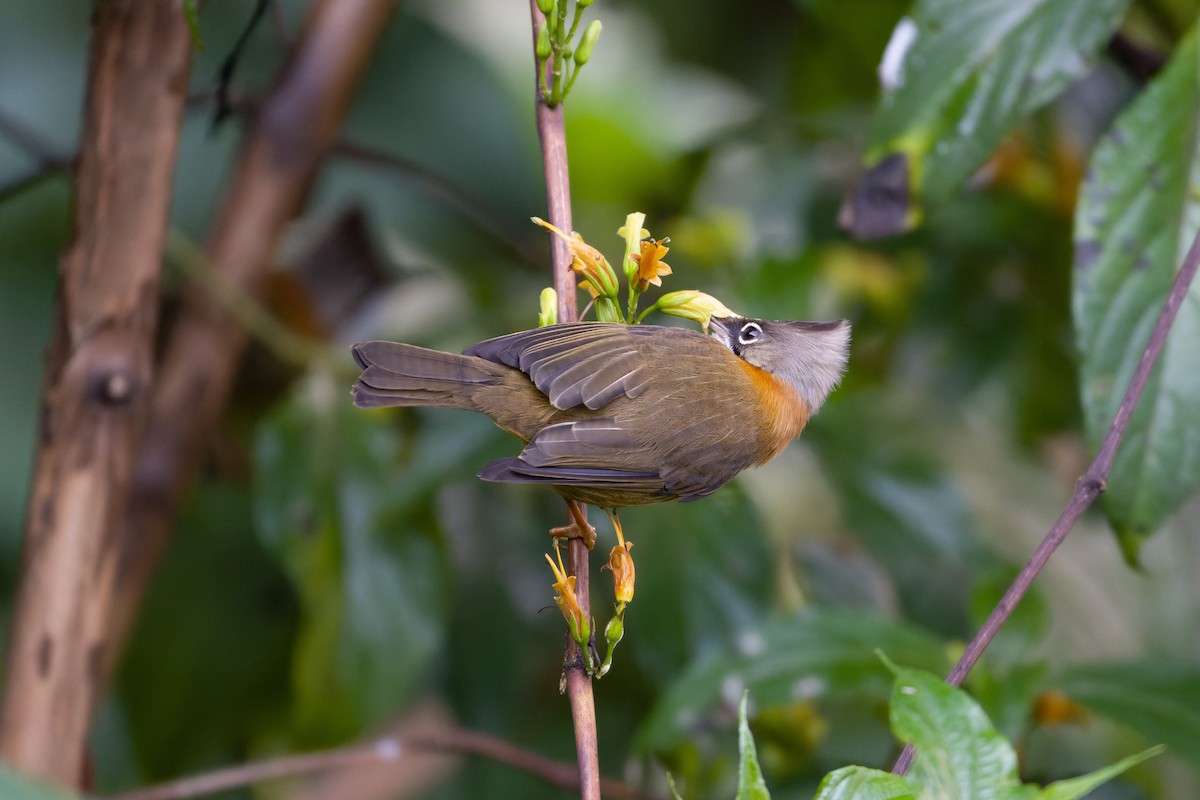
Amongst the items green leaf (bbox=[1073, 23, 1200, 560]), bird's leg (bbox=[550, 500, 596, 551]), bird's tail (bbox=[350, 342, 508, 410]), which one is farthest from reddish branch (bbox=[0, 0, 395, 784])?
green leaf (bbox=[1073, 23, 1200, 560])

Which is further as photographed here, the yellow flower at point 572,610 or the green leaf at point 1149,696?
the green leaf at point 1149,696

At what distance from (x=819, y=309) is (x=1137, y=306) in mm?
1450

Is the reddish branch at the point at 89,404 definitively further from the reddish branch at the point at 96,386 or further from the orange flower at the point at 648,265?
the orange flower at the point at 648,265

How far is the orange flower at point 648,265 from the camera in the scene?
1264mm

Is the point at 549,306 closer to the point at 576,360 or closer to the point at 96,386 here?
the point at 576,360

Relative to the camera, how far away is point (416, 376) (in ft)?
4.93

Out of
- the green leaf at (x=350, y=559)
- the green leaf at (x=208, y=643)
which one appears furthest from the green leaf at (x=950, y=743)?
the green leaf at (x=208, y=643)

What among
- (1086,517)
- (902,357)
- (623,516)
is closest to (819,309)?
(902,357)

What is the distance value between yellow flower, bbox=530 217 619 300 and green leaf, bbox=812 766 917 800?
23.2 inches

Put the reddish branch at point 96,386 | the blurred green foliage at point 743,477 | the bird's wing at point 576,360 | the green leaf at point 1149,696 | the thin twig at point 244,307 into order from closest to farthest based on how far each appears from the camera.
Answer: the bird's wing at point 576,360 < the reddish branch at point 96,386 < the green leaf at point 1149,696 < the blurred green foliage at point 743,477 < the thin twig at point 244,307

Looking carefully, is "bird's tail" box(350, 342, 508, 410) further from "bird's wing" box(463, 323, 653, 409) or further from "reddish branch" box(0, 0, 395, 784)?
"reddish branch" box(0, 0, 395, 784)

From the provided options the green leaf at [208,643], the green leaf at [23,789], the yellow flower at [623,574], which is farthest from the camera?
the green leaf at [208,643]

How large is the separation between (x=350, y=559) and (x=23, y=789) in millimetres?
1476

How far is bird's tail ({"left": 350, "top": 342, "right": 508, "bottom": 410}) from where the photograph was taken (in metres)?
1.47
